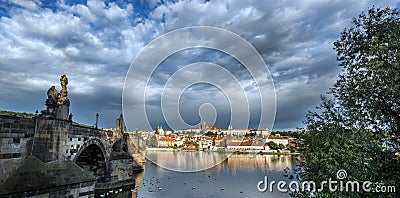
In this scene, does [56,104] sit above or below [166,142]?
above

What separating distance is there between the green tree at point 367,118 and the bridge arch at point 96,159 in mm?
16556

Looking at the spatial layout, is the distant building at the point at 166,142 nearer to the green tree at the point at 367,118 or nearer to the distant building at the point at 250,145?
the distant building at the point at 250,145

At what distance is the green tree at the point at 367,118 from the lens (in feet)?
16.6

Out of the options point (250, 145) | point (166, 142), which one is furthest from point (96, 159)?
point (166, 142)

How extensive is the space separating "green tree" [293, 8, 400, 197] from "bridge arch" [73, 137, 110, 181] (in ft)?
54.3

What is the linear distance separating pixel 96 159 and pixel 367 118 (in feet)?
65.6

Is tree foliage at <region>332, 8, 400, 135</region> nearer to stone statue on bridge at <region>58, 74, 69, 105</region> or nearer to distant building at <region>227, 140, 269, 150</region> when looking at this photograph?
stone statue on bridge at <region>58, 74, 69, 105</region>

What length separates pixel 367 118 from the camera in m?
5.68

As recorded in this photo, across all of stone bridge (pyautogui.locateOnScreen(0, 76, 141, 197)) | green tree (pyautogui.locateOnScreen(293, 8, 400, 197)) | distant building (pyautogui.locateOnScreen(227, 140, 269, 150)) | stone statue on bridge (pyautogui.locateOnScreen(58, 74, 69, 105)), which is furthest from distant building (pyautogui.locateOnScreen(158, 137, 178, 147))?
green tree (pyautogui.locateOnScreen(293, 8, 400, 197))

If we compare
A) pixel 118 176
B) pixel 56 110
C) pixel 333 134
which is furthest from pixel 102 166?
pixel 333 134

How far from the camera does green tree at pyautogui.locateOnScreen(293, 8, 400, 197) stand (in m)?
5.07

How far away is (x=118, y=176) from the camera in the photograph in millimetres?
23609

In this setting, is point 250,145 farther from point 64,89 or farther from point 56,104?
point 56,104

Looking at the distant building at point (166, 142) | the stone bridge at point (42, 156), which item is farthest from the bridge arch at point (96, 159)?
the distant building at point (166, 142)
